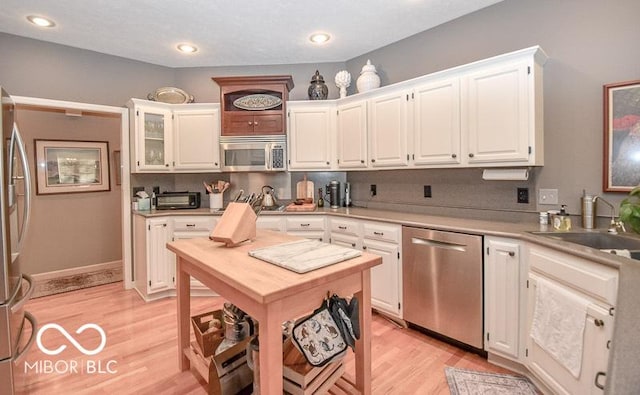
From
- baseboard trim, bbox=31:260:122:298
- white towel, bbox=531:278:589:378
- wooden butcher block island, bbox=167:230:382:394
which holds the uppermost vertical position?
wooden butcher block island, bbox=167:230:382:394

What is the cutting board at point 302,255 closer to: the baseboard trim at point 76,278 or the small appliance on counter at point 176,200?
the small appliance on counter at point 176,200

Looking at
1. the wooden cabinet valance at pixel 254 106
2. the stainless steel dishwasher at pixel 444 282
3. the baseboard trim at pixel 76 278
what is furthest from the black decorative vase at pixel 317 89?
the baseboard trim at pixel 76 278

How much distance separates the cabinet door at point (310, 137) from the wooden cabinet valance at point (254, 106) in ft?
0.50

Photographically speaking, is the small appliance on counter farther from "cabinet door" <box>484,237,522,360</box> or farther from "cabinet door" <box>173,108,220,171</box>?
"cabinet door" <box>484,237,522,360</box>

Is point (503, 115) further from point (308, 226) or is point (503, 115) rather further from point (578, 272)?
point (308, 226)

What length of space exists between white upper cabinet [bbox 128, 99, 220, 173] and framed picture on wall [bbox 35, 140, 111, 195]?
4.15 feet

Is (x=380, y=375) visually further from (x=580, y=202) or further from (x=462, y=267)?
(x=580, y=202)

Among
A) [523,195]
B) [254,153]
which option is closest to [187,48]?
[254,153]

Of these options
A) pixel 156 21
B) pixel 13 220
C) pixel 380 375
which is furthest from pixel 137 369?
pixel 156 21

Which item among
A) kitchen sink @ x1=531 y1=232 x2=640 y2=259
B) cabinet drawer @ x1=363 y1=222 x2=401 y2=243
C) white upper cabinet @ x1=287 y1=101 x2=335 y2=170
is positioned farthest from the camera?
white upper cabinet @ x1=287 y1=101 x2=335 y2=170

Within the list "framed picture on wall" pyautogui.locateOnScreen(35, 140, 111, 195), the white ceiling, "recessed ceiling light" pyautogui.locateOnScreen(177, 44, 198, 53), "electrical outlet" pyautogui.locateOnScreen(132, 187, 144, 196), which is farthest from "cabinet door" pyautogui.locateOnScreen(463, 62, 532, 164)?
"framed picture on wall" pyautogui.locateOnScreen(35, 140, 111, 195)

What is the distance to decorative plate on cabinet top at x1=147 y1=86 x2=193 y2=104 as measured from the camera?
372 cm

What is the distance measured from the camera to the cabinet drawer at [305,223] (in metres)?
3.23

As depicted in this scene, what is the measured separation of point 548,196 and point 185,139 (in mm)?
3619
